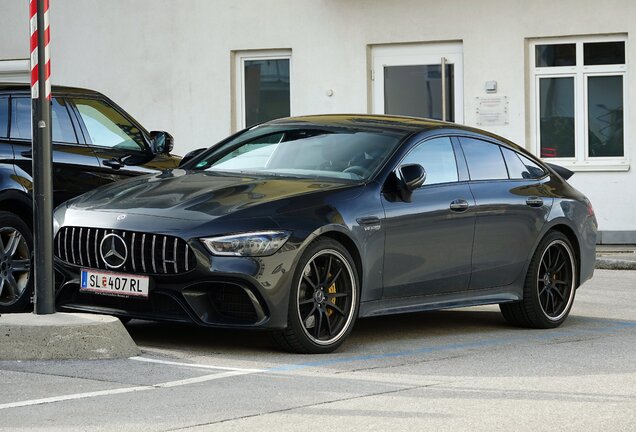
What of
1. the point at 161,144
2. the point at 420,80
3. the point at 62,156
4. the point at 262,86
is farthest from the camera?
the point at 262,86

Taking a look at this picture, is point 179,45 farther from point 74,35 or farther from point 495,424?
point 495,424

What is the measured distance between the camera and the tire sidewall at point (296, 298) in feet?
28.6

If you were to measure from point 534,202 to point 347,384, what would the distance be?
3525 mm

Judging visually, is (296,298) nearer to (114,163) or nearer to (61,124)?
(114,163)

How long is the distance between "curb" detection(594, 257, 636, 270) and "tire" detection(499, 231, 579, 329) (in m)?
5.87

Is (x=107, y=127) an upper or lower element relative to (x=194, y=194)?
upper

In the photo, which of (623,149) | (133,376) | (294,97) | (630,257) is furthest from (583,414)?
(294,97)

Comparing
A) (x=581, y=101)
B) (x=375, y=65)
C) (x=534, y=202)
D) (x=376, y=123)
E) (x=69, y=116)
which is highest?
(x=375, y=65)

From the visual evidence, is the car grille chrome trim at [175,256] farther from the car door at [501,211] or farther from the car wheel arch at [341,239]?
the car door at [501,211]

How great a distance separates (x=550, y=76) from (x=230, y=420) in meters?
14.5

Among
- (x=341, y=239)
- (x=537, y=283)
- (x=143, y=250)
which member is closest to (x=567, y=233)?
(x=537, y=283)

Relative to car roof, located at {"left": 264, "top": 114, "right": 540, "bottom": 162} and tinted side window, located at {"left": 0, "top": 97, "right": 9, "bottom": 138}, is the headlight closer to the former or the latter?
car roof, located at {"left": 264, "top": 114, "right": 540, "bottom": 162}

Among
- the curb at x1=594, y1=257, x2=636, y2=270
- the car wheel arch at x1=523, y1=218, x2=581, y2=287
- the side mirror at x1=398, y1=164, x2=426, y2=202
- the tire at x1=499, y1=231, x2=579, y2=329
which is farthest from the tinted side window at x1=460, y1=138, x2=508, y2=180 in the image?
the curb at x1=594, y1=257, x2=636, y2=270

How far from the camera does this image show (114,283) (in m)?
8.91
